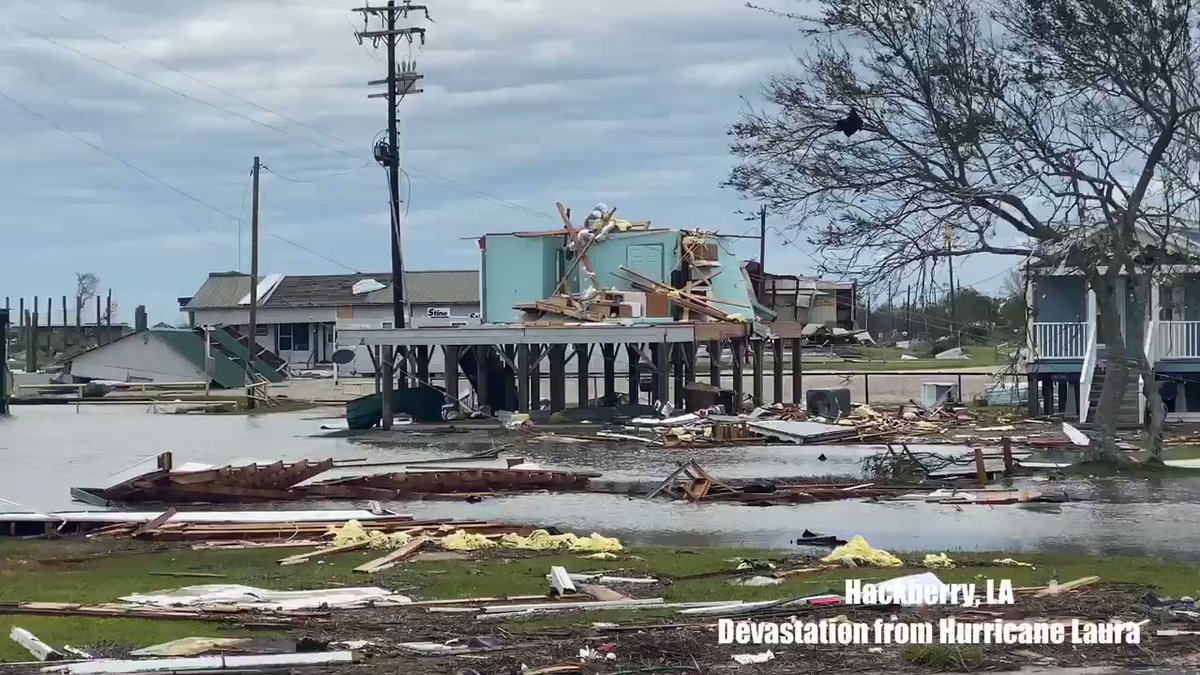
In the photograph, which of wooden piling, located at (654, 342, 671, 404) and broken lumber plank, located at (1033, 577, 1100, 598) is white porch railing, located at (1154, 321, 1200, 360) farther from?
broken lumber plank, located at (1033, 577, 1100, 598)

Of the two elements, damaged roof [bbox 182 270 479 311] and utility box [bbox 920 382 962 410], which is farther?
damaged roof [bbox 182 270 479 311]

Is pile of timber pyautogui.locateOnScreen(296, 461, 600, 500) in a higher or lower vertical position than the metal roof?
lower

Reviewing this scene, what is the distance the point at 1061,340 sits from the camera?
38844 mm

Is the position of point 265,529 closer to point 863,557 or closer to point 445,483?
point 445,483

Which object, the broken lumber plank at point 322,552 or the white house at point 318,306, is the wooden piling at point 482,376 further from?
the white house at point 318,306

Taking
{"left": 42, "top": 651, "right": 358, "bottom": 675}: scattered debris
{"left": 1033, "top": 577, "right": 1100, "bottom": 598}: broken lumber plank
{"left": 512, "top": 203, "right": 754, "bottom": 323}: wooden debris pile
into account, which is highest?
{"left": 512, "top": 203, "right": 754, "bottom": 323}: wooden debris pile

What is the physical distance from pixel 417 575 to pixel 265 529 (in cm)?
445

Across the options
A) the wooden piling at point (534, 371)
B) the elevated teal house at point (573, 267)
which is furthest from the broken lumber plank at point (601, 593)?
the elevated teal house at point (573, 267)

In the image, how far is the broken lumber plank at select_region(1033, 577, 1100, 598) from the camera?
12484 millimetres

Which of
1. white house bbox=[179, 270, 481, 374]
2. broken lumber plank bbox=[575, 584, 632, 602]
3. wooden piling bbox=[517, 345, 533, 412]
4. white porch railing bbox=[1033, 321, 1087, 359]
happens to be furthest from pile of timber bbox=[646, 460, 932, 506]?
white house bbox=[179, 270, 481, 374]

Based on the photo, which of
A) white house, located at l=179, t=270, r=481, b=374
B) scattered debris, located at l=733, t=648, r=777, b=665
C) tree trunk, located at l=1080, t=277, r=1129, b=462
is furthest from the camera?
white house, located at l=179, t=270, r=481, b=374

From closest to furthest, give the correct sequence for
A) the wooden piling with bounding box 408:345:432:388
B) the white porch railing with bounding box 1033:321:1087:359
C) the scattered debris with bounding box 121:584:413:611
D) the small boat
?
1. the scattered debris with bounding box 121:584:413:611
2. the white porch railing with bounding box 1033:321:1087:359
3. the small boat
4. the wooden piling with bounding box 408:345:432:388

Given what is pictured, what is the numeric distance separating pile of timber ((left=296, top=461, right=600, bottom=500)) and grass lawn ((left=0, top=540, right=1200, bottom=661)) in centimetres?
581

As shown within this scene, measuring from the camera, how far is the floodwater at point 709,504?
60.6ft
